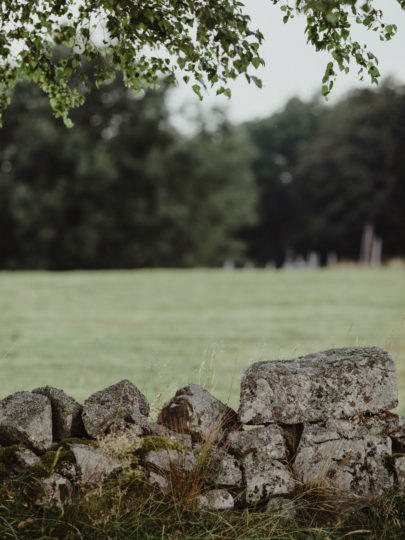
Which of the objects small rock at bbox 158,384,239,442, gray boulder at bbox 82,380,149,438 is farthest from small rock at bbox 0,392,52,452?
small rock at bbox 158,384,239,442

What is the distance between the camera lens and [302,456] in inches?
182

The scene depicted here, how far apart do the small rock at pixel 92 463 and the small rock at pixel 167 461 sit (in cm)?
25

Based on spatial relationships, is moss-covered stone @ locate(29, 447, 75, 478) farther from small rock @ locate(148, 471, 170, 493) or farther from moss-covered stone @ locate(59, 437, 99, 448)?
small rock @ locate(148, 471, 170, 493)

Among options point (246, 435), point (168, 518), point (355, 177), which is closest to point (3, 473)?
point (168, 518)

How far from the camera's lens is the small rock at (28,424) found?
4.40 metres

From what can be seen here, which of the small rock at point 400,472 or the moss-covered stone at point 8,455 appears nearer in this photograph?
the moss-covered stone at point 8,455

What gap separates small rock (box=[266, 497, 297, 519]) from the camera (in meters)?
4.42

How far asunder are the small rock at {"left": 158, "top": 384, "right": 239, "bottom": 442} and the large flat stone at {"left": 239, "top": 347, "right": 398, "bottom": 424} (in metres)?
0.17

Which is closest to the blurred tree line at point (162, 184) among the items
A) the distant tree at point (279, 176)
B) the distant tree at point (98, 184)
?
the distant tree at point (98, 184)

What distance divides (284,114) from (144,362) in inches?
2532

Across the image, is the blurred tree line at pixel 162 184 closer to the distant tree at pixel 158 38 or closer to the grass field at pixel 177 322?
the grass field at pixel 177 322

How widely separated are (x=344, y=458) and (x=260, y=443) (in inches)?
26.4

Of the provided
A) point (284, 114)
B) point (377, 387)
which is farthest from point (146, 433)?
point (284, 114)

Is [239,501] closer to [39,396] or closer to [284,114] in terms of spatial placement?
[39,396]
